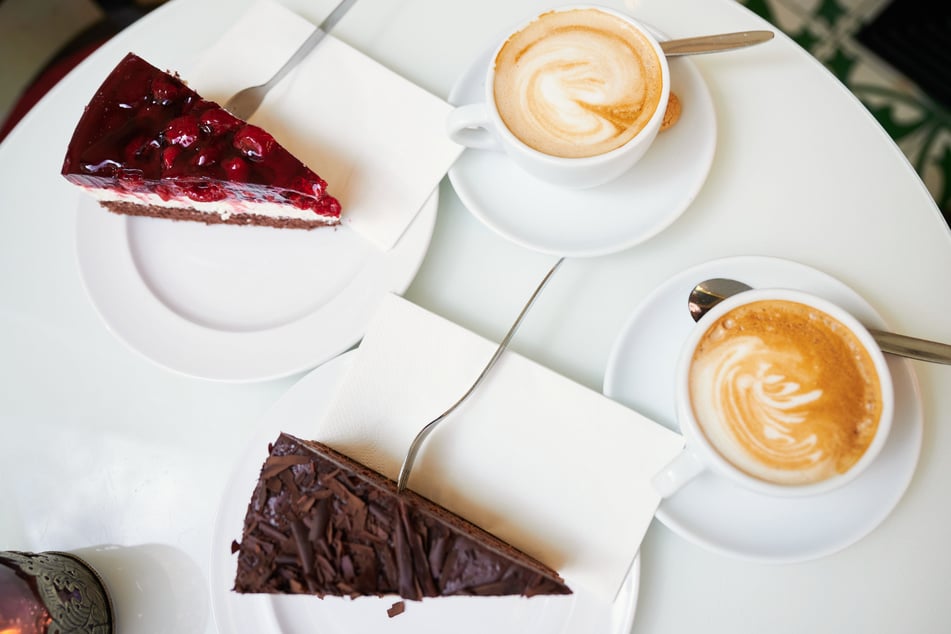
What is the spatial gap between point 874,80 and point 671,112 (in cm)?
167

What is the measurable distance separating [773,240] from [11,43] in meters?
3.25

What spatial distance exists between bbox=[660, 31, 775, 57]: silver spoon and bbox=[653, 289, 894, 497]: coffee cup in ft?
1.83

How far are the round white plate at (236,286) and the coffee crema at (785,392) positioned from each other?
0.64 metres

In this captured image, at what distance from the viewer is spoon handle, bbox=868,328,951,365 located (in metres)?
1.17

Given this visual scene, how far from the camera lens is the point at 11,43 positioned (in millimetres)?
2939

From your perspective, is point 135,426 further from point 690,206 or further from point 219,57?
point 690,206

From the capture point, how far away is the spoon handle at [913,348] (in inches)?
45.9

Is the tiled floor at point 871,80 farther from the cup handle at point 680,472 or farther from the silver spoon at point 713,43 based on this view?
the cup handle at point 680,472

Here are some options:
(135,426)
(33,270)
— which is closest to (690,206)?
(135,426)

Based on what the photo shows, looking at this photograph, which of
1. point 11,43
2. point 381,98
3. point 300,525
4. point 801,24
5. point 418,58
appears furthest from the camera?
point 11,43

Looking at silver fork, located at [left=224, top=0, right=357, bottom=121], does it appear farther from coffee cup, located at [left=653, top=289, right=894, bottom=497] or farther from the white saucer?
coffee cup, located at [left=653, top=289, right=894, bottom=497]

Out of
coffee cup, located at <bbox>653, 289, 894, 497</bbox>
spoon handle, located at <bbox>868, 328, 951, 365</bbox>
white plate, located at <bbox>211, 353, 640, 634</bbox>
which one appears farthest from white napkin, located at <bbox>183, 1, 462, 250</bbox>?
spoon handle, located at <bbox>868, 328, 951, 365</bbox>

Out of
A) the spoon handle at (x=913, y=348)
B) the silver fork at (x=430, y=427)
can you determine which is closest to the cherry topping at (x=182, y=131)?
the silver fork at (x=430, y=427)

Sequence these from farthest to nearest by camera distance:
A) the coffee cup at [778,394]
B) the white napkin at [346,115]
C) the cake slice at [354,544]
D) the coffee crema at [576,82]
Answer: the white napkin at [346,115] → the coffee crema at [576,82] → the cake slice at [354,544] → the coffee cup at [778,394]
